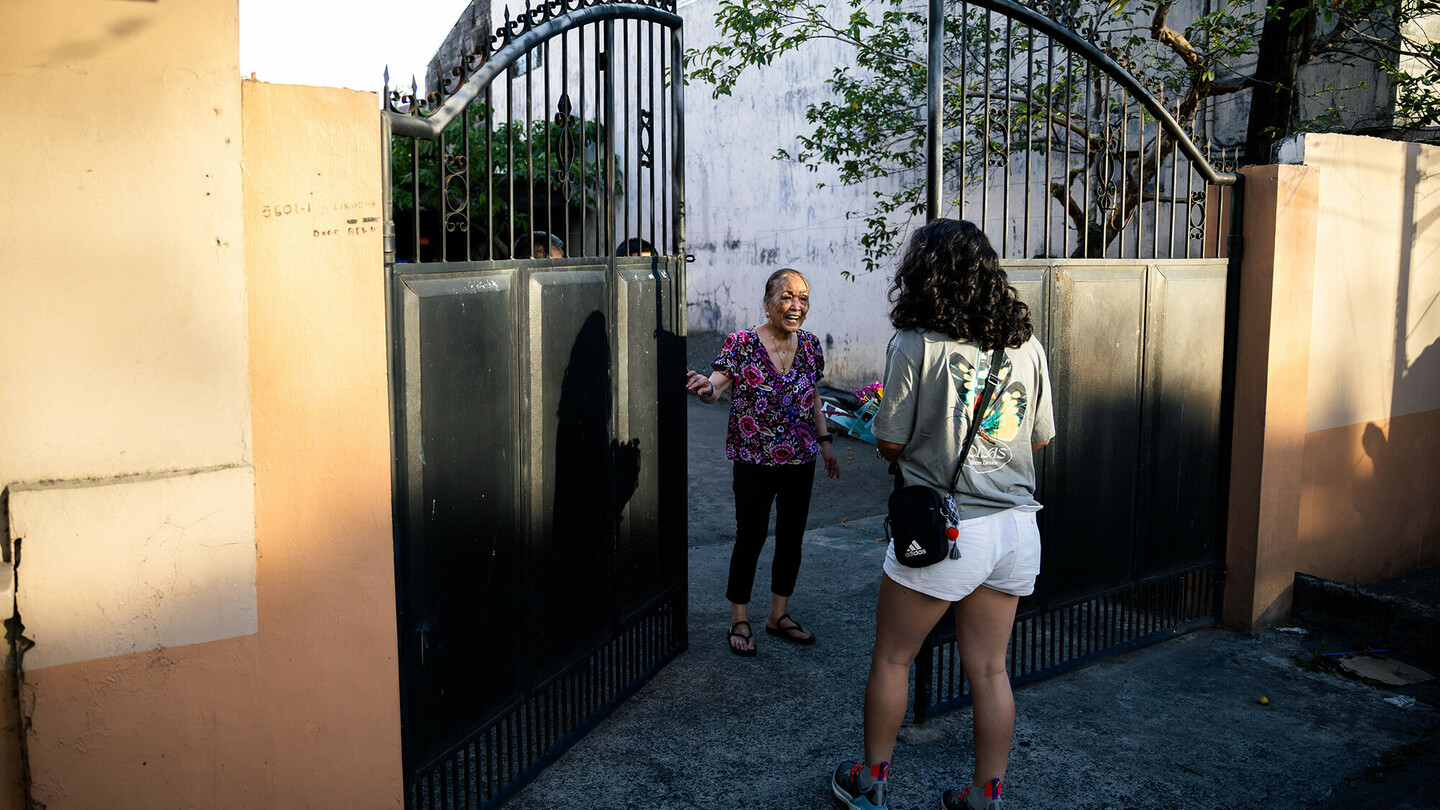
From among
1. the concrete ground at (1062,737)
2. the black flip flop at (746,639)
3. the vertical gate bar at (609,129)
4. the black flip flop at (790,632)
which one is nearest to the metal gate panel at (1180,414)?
the concrete ground at (1062,737)

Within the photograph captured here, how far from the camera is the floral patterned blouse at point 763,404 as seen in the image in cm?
447

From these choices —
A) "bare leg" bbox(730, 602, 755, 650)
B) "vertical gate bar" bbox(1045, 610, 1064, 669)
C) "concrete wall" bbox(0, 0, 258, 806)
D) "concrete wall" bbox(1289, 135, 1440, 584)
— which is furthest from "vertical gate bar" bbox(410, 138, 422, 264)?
"concrete wall" bbox(1289, 135, 1440, 584)

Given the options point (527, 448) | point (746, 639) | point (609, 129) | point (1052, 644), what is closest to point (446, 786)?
point (527, 448)

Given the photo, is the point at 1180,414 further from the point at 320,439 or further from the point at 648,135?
the point at 320,439

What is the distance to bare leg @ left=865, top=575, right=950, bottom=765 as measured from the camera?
3094 mm

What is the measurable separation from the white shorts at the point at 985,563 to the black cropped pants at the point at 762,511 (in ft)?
4.87

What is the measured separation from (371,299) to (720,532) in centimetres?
459

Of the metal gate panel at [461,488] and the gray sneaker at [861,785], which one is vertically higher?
the metal gate panel at [461,488]

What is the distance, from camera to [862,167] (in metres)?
10.7

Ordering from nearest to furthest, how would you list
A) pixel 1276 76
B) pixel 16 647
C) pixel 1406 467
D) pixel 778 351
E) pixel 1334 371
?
pixel 16 647, pixel 778 351, pixel 1334 371, pixel 1406 467, pixel 1276 76

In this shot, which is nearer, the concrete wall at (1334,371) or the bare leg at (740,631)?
the bare leg at (740,631)

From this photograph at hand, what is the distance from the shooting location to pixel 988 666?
314 centimetres

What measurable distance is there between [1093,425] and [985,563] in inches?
68.4

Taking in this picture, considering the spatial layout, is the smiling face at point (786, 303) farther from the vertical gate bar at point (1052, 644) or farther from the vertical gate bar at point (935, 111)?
the vertical gate bar at point (1052, 644)
